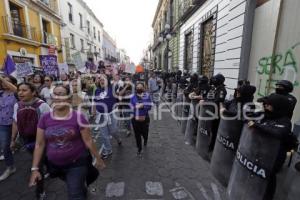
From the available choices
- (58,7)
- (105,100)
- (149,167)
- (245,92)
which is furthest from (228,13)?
(58,7)

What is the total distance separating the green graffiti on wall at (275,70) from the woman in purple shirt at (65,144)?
443 cm

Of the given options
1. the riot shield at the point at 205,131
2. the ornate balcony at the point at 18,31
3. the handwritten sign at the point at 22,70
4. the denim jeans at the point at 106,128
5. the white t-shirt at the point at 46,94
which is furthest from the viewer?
the ornate balcony at the point at 18,31

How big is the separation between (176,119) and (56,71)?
5601mm

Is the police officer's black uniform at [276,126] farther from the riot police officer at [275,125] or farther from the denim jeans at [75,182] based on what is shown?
the denim jeans at [75,182]

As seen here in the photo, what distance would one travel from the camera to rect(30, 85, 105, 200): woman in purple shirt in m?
2.13

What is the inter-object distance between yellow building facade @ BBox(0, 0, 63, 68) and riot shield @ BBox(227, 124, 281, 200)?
13102 millimetres

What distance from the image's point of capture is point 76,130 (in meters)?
2.16

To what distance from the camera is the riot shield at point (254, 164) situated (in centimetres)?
208

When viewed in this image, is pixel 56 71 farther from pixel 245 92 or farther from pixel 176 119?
pixel 245 92

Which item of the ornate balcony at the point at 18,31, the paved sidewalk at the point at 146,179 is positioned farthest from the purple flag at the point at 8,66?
the ornate balcony at the point at 18,31

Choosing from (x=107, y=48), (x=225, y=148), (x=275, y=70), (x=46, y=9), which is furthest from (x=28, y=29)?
(x=107, y=48)

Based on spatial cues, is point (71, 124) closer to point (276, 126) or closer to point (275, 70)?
point (276, 126)

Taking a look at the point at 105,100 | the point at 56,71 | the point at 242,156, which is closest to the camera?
the point at 242,156

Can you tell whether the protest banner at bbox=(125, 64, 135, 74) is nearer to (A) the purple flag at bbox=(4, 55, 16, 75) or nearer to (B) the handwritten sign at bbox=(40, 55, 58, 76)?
(B) the handwritten sign at bbox=(40, 55, 58, 76)
